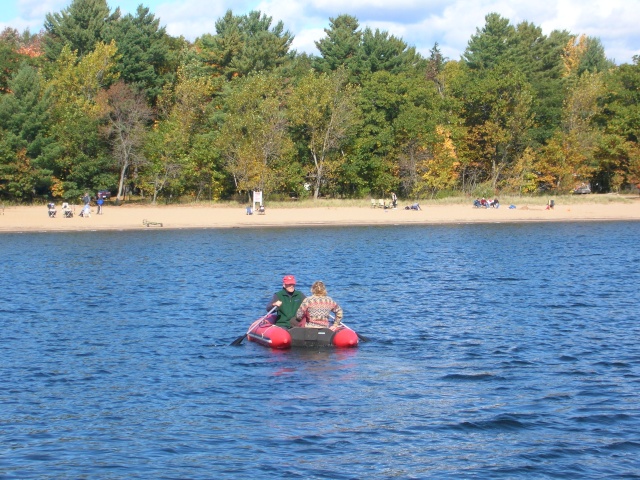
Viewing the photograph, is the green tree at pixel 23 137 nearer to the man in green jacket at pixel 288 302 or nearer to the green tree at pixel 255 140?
the green tree at pixel 255 140

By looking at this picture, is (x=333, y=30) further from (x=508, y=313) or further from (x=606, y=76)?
(x=508, y=313)

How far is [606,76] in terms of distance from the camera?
83938mm

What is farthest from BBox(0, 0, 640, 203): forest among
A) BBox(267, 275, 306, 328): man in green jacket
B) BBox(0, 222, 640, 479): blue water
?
BBox(267, 275, 306, 328): man in green jacket

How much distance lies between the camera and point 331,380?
16719 millimetres

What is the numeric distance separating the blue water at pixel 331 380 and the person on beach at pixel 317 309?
0.64 metres

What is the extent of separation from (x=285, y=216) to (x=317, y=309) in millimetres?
42706

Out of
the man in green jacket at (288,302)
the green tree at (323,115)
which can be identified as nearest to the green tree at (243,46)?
the green tree at (323,115)

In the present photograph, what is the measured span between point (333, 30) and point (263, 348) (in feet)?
227

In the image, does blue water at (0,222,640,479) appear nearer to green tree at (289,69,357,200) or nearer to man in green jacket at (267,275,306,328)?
man in green jacket at (267,275,306,328)

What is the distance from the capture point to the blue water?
1264 cm

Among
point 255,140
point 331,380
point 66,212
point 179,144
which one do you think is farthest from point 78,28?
point 331,380

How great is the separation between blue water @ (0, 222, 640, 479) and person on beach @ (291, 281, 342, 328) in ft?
2.08

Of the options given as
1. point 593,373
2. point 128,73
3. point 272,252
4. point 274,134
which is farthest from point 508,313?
point 128,73

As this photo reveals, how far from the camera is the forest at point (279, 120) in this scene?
223ft
